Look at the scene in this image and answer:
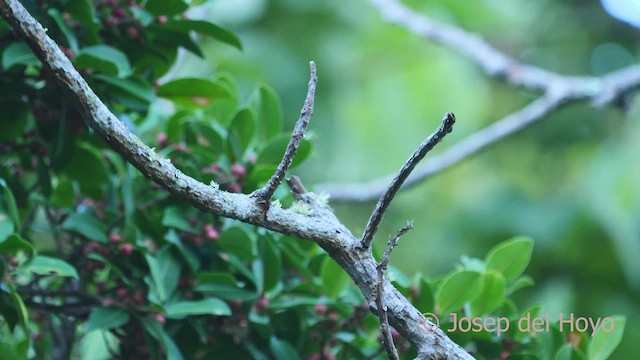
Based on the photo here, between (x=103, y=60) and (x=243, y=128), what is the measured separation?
0.30 m

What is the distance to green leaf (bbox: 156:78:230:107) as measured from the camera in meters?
1.27

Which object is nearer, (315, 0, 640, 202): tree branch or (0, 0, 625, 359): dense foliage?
(0, 0, 625, 359): dense foliage

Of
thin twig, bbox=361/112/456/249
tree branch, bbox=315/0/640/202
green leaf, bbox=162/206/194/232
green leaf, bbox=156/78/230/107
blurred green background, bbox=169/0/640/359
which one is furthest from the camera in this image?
blurred green background, bbox=169/0/640/359

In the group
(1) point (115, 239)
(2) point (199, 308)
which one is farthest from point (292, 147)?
(1) point (115, 239)

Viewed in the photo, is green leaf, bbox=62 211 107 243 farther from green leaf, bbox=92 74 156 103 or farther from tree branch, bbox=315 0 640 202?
tree branch, bbox=315 0 640 202

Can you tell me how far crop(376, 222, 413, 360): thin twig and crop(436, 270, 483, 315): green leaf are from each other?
31 cm

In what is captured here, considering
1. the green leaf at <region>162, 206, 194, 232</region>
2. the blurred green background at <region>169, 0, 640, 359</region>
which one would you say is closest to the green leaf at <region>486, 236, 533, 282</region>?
the green leaf at <region>162, 206, 194, 232</region>

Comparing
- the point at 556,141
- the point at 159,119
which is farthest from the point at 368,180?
the point at 159,119

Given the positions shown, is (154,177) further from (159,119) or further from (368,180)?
(368,180)

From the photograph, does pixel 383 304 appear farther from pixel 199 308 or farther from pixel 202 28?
pixel 202 28

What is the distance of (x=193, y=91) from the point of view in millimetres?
1289

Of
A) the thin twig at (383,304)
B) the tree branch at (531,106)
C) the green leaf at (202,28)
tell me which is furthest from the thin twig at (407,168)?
the tree branch at (531,106)

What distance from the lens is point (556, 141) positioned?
397cm

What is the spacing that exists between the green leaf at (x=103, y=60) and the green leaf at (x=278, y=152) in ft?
0.83
